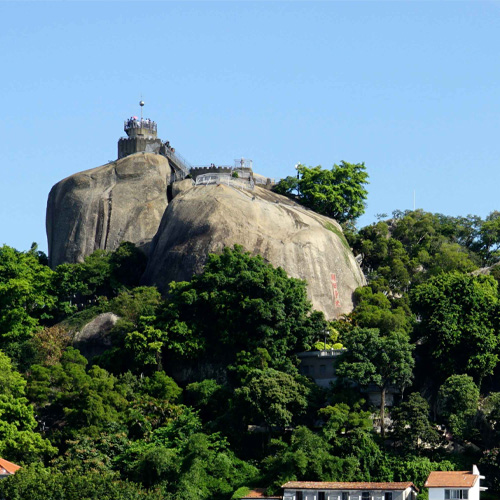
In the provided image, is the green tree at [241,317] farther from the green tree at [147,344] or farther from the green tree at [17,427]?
the green tree at [17,427]

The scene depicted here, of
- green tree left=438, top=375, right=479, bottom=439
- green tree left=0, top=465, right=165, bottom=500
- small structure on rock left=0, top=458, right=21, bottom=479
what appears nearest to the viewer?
green tree left=0, top=465, right=165, bottom=500

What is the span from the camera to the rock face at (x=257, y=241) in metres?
81.5

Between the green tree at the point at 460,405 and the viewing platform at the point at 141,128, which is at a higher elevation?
the viewing platform at the point at 141,128

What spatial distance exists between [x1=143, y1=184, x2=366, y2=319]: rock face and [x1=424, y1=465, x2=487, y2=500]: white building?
18.2m

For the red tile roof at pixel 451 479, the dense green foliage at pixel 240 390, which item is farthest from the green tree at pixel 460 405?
the red tile roof at pixel 451 479

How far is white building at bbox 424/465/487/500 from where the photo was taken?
62.6 metres

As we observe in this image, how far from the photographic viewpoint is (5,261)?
84.2 meters

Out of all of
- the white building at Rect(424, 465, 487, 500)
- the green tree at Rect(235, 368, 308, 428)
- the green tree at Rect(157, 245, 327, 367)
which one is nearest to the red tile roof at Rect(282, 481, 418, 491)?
the white building at Rect(424, 465, 487, 500)

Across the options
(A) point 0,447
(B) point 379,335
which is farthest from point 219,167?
(A) point 0,447

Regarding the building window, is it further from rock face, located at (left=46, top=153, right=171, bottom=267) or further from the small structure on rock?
rock face, located at (left=46, top=153, right=171, bottom=267)

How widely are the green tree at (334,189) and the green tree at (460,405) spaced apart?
24.6 m

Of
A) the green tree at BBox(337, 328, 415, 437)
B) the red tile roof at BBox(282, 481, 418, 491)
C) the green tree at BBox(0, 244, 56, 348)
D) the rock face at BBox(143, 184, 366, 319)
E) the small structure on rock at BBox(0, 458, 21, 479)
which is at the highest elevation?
the rock face at BBox(143, 184, 366, 319)

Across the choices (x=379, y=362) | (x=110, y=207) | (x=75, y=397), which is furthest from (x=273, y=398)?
(x=110, y=207)

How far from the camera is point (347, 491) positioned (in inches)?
2515
